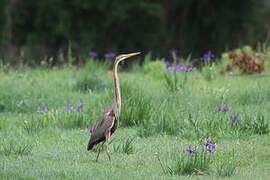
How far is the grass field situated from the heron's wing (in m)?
0.29

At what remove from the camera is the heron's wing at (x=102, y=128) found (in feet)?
35.0

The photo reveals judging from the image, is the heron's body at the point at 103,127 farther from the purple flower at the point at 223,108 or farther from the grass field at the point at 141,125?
the purple flower at the point at 223,108

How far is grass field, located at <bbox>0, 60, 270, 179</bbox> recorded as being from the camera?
10.3 metres

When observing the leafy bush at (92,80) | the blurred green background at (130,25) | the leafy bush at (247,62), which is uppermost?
the blurred green background at (130,25)

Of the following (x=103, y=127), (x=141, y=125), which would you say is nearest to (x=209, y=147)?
(x=103, y=127)

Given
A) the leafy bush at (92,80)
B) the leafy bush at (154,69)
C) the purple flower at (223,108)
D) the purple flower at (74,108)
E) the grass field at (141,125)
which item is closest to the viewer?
the grass field at (141,125)

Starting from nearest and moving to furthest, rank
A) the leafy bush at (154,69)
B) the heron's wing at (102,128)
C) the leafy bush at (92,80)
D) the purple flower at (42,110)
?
the heron's wing at (102,128) < the purple flower at (42,110) < the leafy bush at (92,80) < the leafy bush at (154,69)

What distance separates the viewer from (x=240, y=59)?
18.8 meters

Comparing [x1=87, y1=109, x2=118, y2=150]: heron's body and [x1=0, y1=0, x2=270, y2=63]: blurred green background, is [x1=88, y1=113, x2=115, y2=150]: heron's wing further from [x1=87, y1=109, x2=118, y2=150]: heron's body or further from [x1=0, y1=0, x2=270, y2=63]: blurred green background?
[x1=0, y1=0, x2=270, y2=63]: blurred green background

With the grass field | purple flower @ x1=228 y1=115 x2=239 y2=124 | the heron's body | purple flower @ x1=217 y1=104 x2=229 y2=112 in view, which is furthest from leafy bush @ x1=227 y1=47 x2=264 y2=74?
the heron's body

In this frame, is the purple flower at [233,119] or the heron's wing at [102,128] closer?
the heron's wing at [102,128]

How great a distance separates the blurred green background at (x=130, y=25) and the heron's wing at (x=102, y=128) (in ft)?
75.2

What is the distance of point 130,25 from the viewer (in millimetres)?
37406

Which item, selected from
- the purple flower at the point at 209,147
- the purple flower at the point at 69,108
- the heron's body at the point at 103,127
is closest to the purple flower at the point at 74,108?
the purple flower at the point at 69,108
